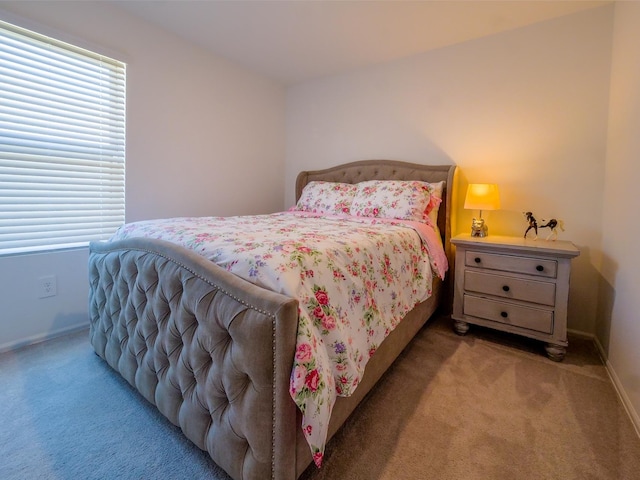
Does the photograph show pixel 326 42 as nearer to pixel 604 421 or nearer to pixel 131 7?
pixel 131 7

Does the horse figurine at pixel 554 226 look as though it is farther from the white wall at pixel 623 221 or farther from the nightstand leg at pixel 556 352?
the nightstand leg at pixel 556 352

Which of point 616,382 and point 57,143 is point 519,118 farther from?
point 57,143

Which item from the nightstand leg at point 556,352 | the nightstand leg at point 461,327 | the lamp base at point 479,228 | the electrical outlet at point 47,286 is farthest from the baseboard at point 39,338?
the nightstand leg at point 556,352

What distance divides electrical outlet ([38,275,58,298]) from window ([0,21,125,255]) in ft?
0.66

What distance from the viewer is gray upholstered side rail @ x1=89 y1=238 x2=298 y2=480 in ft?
2.77

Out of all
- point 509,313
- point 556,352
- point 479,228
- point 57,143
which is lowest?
point 556,352

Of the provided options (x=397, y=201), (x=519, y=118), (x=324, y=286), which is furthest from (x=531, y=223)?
(x=324, y=286)

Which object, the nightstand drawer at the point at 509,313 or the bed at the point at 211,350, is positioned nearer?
the bed at the point at 211,350

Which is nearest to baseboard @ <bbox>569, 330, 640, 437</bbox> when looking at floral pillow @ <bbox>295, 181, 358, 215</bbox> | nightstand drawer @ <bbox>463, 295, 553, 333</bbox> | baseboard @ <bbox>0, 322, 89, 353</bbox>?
nightstand drawer @ <bbox>463, 295, 553, 333</bbox>

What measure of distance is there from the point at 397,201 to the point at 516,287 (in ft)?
3.32

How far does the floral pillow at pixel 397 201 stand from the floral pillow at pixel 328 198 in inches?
3.7

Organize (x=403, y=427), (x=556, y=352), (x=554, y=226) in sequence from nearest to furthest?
(x=403, y=427)
(x=556, y=352)
(x=554, y=226)

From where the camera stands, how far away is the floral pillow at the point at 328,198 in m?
2.70

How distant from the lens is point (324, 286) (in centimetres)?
105
